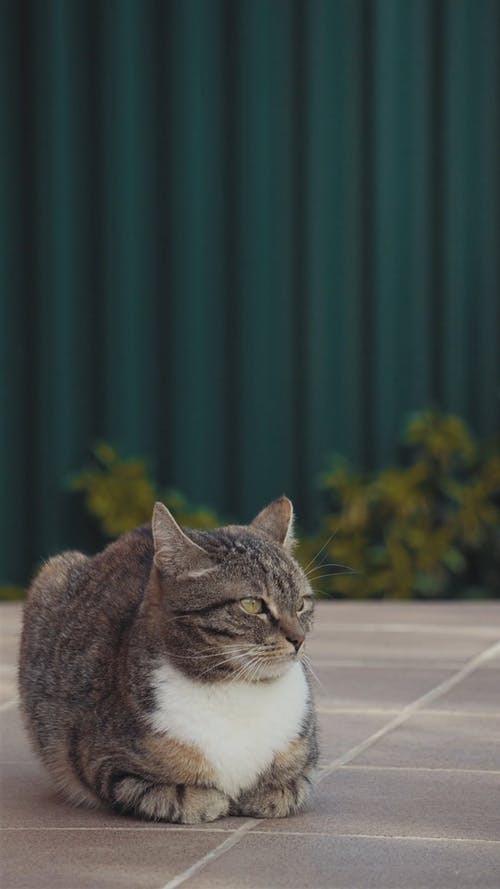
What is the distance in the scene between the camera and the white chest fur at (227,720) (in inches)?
114

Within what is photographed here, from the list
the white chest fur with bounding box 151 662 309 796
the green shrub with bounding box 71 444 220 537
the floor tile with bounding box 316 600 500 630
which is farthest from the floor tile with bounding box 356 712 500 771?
the green shrub with bounding box 71 444 220 537

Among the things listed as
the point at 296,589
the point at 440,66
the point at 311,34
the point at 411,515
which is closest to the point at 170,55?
the point at 311,34

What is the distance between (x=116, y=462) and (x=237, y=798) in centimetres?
407

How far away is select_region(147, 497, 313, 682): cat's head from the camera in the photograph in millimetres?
2900

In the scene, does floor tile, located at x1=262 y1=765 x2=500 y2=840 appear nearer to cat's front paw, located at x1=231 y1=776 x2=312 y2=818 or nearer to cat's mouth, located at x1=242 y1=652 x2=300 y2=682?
cat's front paw, located at x1=231 y1=776 x2=312 y2=818

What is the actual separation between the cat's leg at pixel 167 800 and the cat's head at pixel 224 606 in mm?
217

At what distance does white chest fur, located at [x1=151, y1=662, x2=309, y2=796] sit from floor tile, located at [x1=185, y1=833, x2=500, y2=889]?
14 centimetres

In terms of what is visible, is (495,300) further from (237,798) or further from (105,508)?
(237,798)

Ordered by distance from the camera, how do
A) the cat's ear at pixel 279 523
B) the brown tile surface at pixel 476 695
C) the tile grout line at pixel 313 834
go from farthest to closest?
the brown tile surface at pixel 476 695 < the cat's ear at pixel 279 523 < the tile grout line at pixel 313 834

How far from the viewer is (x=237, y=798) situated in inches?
118

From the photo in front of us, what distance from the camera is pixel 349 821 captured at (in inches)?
118

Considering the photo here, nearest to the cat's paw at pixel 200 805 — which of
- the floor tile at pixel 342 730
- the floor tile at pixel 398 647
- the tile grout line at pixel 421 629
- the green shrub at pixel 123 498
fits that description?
the floor tile at pixel 342 730

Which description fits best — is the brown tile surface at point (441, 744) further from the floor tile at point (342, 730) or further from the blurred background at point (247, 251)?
the blurred background at point (247, 251)

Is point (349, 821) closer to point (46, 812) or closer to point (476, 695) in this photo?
point (46, 812)
